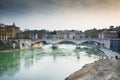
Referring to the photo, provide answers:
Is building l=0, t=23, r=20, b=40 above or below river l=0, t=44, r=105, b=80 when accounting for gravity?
Answer: above

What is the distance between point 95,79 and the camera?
5.22 meters

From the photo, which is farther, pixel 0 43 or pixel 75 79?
pixel 0 43

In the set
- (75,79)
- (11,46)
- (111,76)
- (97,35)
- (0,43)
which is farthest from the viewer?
(97,35)

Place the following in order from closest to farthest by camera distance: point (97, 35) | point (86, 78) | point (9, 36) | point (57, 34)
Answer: point (86, 78)
point (9, 36)
point (97, 35)
point (57, 34)

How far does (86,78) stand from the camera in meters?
5.52

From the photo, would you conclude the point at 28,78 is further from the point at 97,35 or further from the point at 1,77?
the point at 97,35

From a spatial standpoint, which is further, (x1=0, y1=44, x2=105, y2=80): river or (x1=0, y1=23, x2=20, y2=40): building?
(x1=0, y1=23, x2=20, y2=40): building

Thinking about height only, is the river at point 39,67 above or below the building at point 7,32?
below

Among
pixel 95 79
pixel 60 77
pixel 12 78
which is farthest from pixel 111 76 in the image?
pixel 12 78

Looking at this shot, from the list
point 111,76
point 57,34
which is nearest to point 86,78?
point 111,76

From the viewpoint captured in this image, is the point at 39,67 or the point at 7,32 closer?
the point at 39,67

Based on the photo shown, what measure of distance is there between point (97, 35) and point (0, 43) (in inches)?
672

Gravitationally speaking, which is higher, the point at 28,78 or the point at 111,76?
the point at 111,76

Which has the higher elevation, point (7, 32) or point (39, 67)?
point (7, 32)
